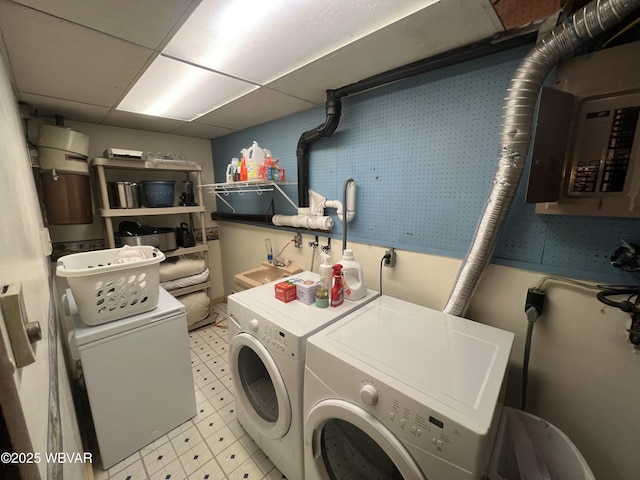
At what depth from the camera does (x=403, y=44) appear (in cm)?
118

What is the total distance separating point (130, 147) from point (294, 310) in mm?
2536

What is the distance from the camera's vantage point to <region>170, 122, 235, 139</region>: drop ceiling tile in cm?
252

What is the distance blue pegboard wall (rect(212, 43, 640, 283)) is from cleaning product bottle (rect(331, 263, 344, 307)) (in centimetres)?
48

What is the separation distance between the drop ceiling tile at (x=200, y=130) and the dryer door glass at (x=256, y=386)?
2157mm

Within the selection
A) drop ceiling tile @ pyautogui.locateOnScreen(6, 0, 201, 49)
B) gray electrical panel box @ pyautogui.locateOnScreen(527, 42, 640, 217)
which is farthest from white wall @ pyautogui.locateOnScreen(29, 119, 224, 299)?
gray electrical panel box @ pyautogui.locateOnScreen(527, 42, 640, 217)

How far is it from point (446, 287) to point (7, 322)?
1599 millimetres

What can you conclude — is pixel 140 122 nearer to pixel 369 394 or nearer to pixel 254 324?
pixel 254 324

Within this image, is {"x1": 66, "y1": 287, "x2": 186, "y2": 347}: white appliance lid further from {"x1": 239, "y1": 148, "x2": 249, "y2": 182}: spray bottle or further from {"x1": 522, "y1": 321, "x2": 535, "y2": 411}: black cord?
{"x1": 522, "y1": 321, "x2": 535, "y2": 411}: black cord

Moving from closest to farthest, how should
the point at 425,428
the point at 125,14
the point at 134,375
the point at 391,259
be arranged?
the point at 425,428 < the point at 125,14 < the point at 134,375 < the point at 391,259

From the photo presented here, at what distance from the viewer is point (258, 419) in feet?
4.52

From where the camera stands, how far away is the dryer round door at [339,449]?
3.13 feet

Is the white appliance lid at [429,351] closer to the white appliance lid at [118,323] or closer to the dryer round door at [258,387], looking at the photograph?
the dryer round door at [258,387]

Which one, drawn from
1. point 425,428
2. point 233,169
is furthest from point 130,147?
point 425,428

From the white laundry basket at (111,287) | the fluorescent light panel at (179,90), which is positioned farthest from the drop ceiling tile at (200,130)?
the white laundry basket at (111,287)
